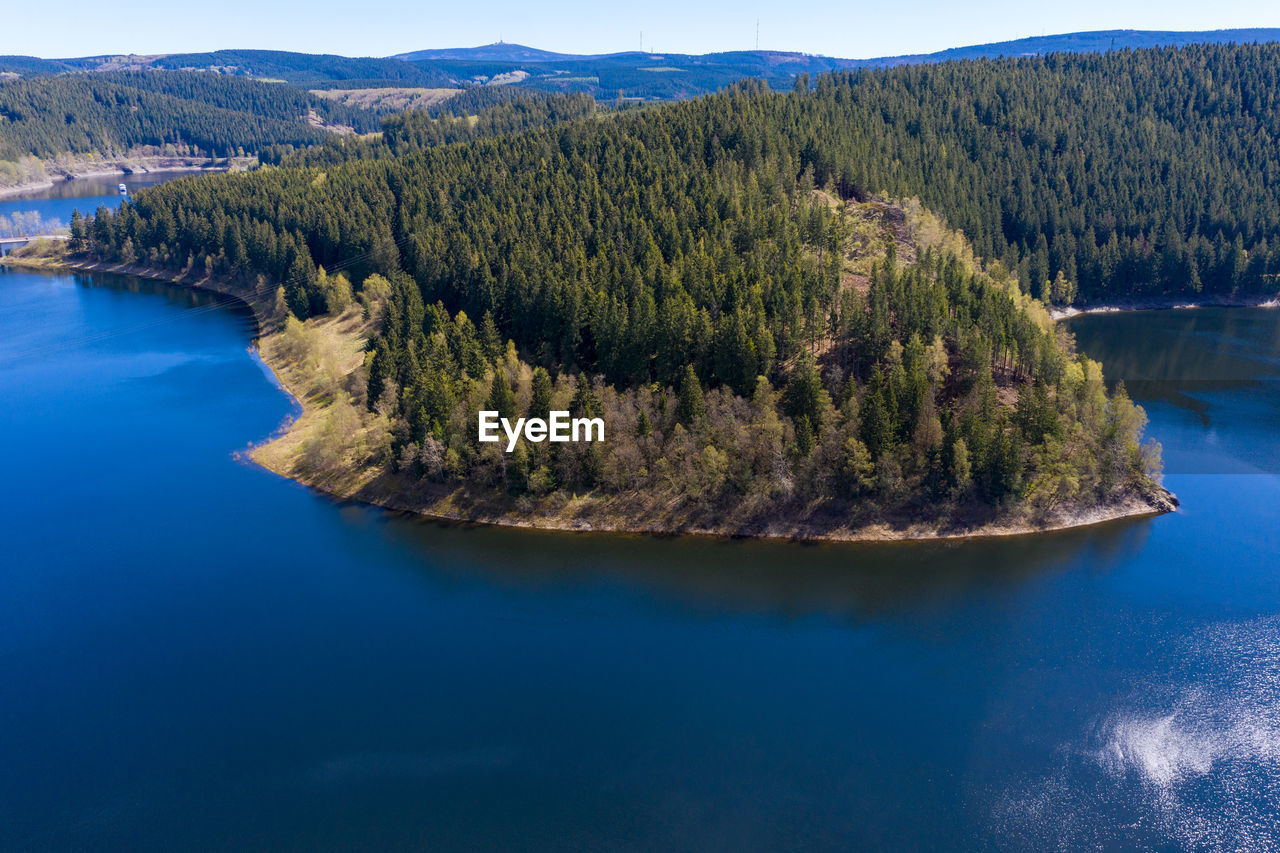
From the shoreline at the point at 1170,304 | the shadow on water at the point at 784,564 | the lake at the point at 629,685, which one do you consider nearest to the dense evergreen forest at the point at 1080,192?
the shoreline at the point at 1170,304

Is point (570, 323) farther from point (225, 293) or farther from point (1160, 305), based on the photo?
point (1160, 305)

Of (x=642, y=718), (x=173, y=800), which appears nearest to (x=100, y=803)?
(x=173, y=800)

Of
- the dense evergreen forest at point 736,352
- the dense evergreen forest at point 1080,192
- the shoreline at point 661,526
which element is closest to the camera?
the shoreline at point 661,526

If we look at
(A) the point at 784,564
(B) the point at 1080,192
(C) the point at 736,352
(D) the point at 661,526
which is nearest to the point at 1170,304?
(B) the point at 1080,192

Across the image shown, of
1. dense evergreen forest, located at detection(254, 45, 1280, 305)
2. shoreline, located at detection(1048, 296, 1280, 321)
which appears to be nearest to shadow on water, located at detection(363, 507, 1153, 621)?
dense evergreen forest, located at detection(254, 45, 1280, 305)

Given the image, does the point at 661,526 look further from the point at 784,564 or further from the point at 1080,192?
the point at 1080,192

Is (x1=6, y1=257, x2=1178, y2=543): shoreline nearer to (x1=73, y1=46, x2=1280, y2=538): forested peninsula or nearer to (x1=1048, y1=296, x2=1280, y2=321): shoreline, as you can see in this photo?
(x1=73, y1=46, x2=1280, y2=538): forested peninsula

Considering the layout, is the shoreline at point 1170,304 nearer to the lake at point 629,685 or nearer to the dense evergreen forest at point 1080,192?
the dense evergreen forest at point 1080,192
